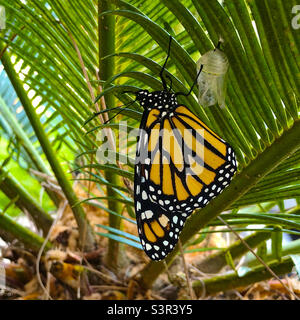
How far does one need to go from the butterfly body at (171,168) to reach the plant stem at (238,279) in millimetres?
309

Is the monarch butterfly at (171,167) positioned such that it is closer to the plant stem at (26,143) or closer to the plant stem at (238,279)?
the plant stem at (238,279)

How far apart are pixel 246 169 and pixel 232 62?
5.9 inches

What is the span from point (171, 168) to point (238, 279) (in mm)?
397

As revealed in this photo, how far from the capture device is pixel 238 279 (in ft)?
2.45

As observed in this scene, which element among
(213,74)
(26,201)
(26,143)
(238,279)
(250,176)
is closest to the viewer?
(213,74)

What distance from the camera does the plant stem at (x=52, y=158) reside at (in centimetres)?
70

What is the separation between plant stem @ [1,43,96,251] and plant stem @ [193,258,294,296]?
273mm

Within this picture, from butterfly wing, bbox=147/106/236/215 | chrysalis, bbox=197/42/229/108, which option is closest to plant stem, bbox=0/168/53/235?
butterfly wing, bbox=147/106/236/215

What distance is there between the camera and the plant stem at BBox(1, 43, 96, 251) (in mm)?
695

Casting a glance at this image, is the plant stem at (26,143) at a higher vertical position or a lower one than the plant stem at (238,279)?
higher

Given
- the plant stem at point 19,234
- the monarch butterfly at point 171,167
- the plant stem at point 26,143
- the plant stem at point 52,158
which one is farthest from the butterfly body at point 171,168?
the plant stem at point 26,143

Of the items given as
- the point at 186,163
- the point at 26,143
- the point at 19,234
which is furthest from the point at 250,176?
the point at 26,143

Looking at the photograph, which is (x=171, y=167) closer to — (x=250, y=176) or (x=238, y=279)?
(x=250, y=176)

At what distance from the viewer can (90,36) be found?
21.6 inches
